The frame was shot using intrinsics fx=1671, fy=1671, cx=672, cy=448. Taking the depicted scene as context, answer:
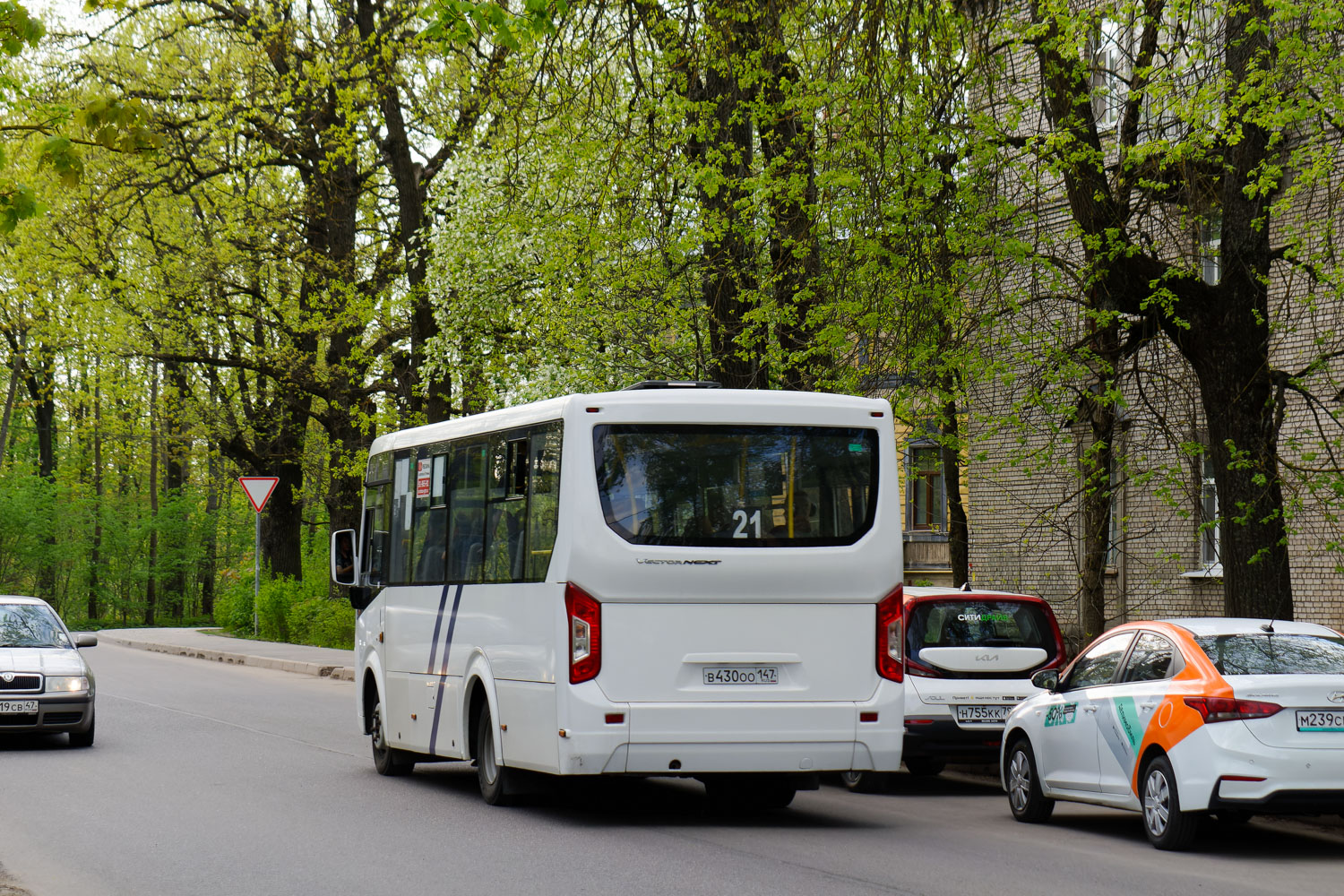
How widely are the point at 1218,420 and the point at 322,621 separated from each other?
25.9 metres

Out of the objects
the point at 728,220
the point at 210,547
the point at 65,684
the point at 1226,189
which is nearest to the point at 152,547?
the point at 210,547

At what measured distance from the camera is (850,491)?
36.9ft

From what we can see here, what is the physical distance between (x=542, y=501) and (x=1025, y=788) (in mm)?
4136

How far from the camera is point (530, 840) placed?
1016cm

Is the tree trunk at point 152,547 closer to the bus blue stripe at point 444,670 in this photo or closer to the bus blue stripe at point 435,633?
the bus blue stripe at point 435,633

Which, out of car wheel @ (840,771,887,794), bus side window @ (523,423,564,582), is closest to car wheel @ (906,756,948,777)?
car wheel @ (840,771,887,794)

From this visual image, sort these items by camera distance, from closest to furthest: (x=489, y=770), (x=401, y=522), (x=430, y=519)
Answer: (x=489, y=770), (x=430, y=519), (x=401, y=522)

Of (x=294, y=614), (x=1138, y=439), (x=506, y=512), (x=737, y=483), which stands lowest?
(x=294, y=614)

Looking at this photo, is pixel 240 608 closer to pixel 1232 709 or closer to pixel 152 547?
pixel 152 547

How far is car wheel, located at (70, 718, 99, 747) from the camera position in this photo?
1627cm

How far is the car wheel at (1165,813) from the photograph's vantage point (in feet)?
32.8

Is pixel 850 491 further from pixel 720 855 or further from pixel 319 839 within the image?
pixel 319 839

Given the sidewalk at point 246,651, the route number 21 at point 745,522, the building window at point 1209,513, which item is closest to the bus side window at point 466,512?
the route number 21 at point 745,522

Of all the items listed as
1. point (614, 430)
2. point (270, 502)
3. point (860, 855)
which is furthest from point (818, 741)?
point (270, 502)
